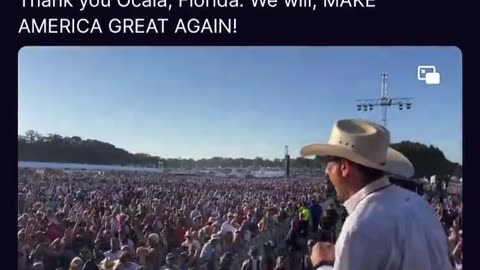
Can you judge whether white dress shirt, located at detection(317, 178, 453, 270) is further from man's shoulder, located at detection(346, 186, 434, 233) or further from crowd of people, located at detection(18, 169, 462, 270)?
crowd of people, located at detection(18, 169, 462, 270)

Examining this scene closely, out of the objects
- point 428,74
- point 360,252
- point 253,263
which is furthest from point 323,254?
point 428,74

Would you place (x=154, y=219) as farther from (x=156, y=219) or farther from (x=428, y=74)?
(x=428, y=74)

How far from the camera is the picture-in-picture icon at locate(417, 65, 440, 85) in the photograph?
6.80 feet

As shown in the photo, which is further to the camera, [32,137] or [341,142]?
[32,137]

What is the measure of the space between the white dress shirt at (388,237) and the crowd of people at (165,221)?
0.66 meters

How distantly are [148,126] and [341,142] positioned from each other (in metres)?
0.89

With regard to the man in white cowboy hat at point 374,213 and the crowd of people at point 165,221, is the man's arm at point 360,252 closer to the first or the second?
the man in white cowboy hat at point 374,213

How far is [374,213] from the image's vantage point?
4.60 feet

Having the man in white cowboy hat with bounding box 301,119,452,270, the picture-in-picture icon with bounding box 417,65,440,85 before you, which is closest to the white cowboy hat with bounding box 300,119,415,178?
the man in white cowboy hat with bounding box 301,119,452,270

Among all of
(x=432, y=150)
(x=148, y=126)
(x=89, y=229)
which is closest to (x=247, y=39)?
(x=148, y=126)

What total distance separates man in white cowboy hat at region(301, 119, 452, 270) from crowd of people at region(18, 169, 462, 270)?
1.70 ft

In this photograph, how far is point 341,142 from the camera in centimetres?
155

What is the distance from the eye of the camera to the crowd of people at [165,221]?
2135 millimetres

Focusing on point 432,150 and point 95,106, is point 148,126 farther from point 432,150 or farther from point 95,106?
point 432,150
